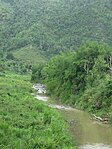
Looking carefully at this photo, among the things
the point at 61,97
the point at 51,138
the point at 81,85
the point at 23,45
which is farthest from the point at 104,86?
the point at 23,45

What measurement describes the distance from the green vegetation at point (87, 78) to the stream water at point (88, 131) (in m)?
3.31

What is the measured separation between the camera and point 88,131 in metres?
39.6

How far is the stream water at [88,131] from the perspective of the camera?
3379cm

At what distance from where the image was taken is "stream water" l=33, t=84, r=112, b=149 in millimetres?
33787

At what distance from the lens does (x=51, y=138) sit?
28.8 meters

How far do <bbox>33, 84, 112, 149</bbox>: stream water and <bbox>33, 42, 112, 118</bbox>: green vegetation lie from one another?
130 inches

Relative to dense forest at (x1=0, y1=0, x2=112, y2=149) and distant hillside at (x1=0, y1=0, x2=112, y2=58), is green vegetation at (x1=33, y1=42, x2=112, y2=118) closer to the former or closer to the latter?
dense forest at (x1=0, y1=0, x2=112, y2=149)

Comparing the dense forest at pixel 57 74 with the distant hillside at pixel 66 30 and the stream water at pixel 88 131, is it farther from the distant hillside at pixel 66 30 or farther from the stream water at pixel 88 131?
the stream water at pixel 88 131

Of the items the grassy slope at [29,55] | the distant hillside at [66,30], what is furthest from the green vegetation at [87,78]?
the distant hillside at [66,30]

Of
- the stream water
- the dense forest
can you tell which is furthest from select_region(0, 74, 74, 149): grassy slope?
the stream water

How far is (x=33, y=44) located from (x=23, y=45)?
5931 mm

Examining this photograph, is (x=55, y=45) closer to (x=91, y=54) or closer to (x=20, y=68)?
(x=20, y=68)

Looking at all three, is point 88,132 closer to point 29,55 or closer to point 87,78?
point 87,78

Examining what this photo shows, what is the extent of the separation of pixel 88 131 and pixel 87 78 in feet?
74.0
